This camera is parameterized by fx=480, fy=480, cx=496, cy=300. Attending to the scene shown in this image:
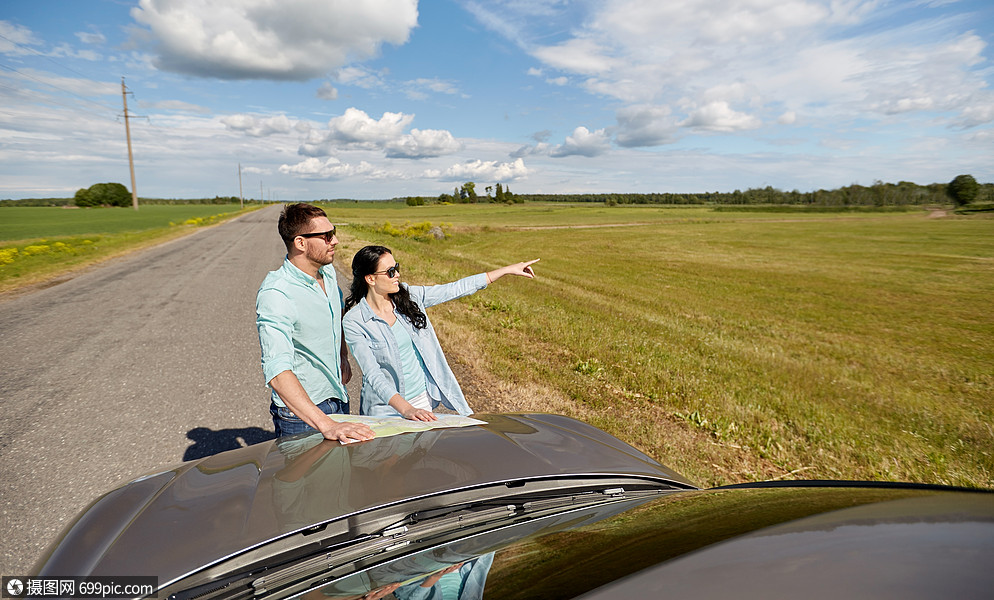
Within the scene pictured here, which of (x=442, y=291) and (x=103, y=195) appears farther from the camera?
(x=103, y=195)

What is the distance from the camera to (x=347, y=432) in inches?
87.9

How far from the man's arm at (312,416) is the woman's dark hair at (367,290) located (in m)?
1.01

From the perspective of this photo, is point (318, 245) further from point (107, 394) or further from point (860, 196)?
point (860, 196)

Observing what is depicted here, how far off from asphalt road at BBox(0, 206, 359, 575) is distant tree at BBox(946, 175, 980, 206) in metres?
103

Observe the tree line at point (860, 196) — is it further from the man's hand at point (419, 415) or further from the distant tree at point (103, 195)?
the distant tree at point (103, 195)

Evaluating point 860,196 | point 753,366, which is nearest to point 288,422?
point 753,366

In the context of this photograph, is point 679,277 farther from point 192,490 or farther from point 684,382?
point 192,490

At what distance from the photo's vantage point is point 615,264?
26.4 metres

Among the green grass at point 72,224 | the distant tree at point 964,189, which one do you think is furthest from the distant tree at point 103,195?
the distant tree at point 964,189

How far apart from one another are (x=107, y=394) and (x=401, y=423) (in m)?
4.76

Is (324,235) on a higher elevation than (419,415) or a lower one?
higher

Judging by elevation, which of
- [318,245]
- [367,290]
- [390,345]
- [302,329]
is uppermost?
[318,245]

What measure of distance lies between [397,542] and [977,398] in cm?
944

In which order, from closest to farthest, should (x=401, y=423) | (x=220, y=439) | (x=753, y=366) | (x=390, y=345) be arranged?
(x=401, y=423) → (x=390, y=345) → (x=220, y=439) → (x=753, y=366)
